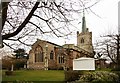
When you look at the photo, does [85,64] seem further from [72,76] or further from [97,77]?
[97,77]

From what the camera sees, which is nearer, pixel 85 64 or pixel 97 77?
pixel 97 77

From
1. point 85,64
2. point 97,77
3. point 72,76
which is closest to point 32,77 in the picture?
point 72,76

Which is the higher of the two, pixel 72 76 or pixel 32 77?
pixel 72 76

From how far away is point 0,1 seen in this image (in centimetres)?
363

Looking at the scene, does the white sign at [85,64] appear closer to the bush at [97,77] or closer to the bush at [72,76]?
the bush at [72,76]

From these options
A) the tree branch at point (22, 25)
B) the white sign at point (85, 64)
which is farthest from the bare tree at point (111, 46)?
the tree branch at point (22, 25)

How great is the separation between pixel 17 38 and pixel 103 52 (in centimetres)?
1648

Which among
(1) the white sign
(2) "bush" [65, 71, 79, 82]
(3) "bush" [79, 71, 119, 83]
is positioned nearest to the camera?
(3) "bush" [79, 71, 119, 83]

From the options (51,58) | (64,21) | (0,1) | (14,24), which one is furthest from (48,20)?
(51,58)

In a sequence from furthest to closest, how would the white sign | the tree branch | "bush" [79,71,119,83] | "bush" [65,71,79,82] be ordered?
the white sign < "bush" [65,71,79,82] < "bush" [79,71,119,83] < the tree branch

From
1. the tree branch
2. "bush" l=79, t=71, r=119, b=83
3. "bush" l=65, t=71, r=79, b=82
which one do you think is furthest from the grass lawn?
the tree branch

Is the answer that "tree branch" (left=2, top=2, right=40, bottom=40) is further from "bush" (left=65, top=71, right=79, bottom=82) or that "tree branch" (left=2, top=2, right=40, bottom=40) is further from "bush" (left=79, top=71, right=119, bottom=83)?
"bush" (left=65, top=71, right=79, bottom=82)

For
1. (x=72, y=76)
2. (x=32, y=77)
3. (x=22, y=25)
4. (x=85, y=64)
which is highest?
(x=22, y=25)

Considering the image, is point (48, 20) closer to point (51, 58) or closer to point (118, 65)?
point (118, 65)
